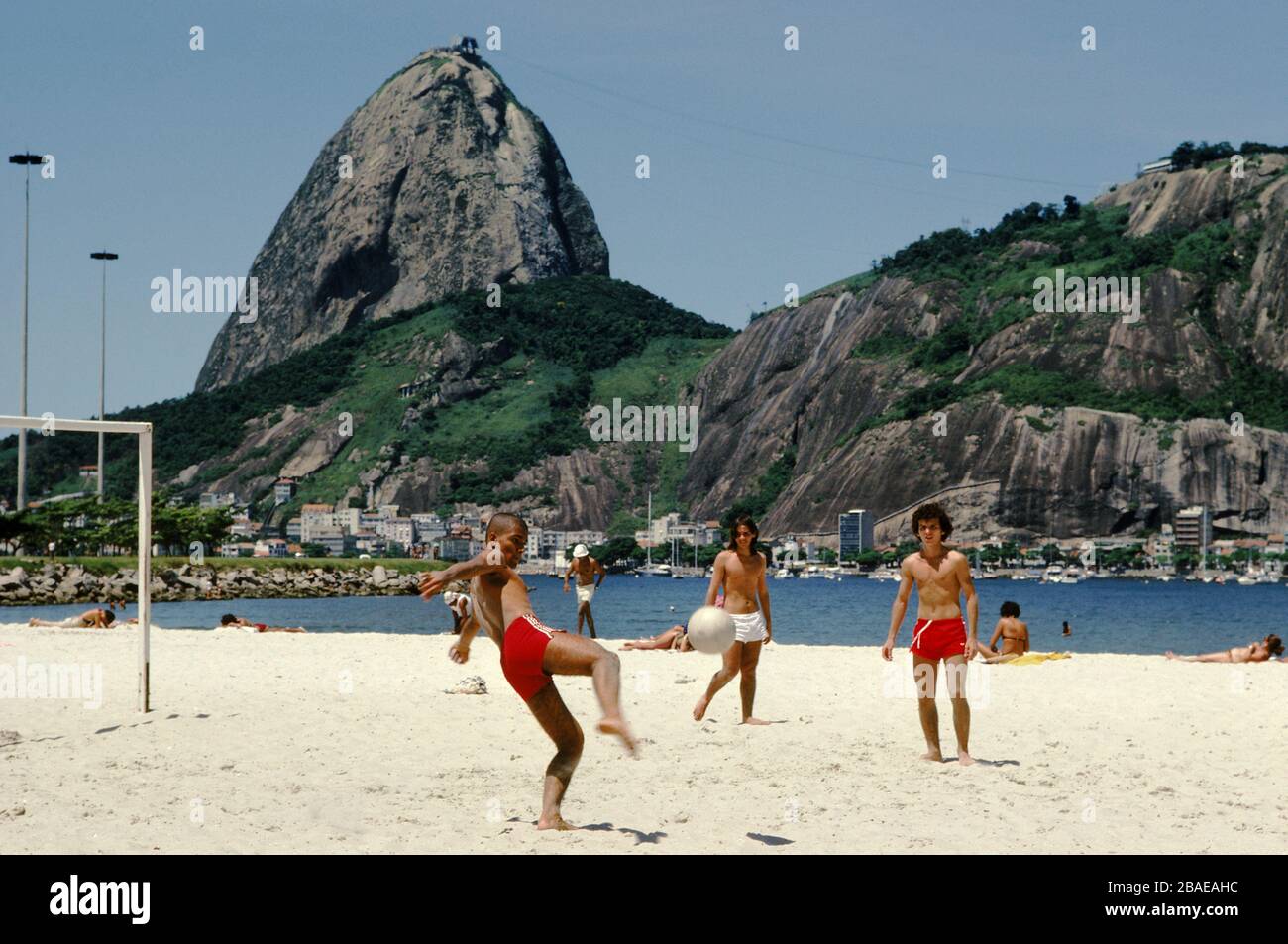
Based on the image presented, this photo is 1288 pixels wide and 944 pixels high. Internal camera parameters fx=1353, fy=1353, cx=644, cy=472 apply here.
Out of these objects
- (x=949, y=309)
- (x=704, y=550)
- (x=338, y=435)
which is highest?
(x=949, y=309)

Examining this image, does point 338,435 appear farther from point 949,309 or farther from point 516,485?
point 949,309

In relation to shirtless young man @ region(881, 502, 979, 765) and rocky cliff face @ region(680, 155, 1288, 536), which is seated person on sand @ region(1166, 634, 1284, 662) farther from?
rocky cliff face @ region(680, 155, 1288, 536)

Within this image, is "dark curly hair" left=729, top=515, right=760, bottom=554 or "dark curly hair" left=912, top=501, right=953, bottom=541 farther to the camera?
"dark curly hair" left=729, top=515, right=760, bottom=554

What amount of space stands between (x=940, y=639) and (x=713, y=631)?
1.96m

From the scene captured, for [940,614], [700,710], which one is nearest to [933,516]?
[940,614]

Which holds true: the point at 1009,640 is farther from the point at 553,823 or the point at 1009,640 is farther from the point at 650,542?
the point at 650,542

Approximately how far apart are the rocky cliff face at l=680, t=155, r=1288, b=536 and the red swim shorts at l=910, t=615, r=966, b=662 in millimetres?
122531

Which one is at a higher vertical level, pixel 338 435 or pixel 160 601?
pixel 338 435

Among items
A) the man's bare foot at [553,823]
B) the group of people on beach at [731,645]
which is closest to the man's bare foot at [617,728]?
the group of people on beach at [731,645]

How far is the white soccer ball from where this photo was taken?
878 centimetres

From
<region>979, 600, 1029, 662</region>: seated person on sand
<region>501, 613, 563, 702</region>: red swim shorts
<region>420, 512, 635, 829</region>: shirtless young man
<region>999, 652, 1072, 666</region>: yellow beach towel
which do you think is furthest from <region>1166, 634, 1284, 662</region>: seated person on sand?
<region>501, 613, 563, 702</region>: red swim shorts
